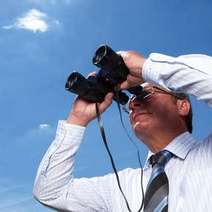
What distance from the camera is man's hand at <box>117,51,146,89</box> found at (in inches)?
84.1

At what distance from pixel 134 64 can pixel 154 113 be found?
463 mm

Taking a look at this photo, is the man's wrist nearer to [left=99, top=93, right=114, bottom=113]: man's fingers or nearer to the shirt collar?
[left=99, top=93, right=114, bottom=113]: man's fingers

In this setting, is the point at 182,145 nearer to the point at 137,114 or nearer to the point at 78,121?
the point at 137,114

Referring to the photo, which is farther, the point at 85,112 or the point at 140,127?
the point at 85,112

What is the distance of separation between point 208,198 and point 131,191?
535 millimetres

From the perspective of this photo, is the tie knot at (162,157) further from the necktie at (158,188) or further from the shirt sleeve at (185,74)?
the shirt sleeve at (185,74)

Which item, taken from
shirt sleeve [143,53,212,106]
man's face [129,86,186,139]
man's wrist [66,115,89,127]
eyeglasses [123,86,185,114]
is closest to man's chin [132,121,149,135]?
man's face [129,86,186,139]

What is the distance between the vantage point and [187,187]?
2.12 meters

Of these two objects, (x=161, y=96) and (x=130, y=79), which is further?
(x=161, y=96)

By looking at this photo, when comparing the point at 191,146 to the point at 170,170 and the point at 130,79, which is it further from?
the point at 130,79

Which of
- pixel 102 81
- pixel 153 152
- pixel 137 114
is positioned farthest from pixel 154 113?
pixel 102 81

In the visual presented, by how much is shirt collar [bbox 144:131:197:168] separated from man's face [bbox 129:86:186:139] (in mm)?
92

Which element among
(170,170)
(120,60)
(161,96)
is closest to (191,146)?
(170,170)

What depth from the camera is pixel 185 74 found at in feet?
6.54
